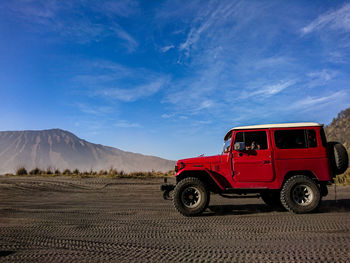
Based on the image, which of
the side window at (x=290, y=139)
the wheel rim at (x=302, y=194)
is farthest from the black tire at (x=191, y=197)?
the side window at (x=290, y=139)

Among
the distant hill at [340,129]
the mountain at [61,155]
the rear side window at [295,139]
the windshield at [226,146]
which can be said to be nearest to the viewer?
the rear side window at [295,139]

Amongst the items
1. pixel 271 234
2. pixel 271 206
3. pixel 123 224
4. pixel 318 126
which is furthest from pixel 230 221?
pixel 318 126

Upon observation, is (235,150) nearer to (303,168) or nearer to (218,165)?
(218,165)

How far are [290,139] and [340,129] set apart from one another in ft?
155

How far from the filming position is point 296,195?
7.41 meters

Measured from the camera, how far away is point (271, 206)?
896 centimetres

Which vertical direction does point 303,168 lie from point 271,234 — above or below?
above

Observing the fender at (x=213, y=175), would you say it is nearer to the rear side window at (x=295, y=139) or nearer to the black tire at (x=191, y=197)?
the black tire at (x=191, y=197)

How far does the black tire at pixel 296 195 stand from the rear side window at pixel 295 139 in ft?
2.86

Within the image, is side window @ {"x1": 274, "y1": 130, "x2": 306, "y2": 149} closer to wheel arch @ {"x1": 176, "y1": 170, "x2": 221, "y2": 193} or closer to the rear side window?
the rear side window

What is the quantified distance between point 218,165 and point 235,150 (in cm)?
64

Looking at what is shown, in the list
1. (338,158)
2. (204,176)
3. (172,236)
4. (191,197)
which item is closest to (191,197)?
(191,197)

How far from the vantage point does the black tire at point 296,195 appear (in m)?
7.23

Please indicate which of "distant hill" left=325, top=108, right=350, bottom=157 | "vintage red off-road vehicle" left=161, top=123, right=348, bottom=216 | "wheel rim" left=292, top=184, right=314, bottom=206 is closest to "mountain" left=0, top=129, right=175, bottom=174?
"distant hill" left=325, top=108, right=350, bottom=157
